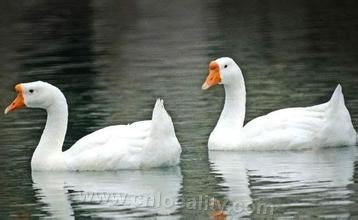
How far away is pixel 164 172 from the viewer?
17484 mm

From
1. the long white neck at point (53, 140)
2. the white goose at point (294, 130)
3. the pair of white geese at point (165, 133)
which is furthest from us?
the white goose at point (294, 130)

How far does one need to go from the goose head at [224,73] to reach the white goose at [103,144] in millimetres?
2375

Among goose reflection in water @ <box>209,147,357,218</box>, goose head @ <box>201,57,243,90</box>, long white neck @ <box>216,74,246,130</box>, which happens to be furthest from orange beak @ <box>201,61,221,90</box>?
goose reflection in water @ <box>209,147,357,218</box>

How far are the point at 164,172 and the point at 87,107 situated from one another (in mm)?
6031

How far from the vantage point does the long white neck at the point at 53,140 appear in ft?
58.9

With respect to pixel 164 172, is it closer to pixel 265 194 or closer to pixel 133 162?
pixel 133 162

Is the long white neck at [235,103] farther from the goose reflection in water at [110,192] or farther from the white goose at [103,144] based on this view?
the goose reflection in water at [110,192]

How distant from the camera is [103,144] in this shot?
17.7 m

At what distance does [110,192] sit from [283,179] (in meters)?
2.02

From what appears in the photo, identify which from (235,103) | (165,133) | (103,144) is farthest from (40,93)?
(235,103)

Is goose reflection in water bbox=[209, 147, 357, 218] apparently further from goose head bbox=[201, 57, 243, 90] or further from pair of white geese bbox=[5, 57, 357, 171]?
goose head bbox=[201, 57, 243, 90]

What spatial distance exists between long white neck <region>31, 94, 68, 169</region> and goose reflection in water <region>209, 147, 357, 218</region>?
198 cm

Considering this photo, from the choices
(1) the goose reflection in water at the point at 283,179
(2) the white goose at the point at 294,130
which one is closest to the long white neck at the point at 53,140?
(1) the goose reflection in water at the point at 283,179

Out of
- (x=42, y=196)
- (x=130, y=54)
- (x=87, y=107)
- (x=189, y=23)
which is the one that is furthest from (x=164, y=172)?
(x=189, y=23)
